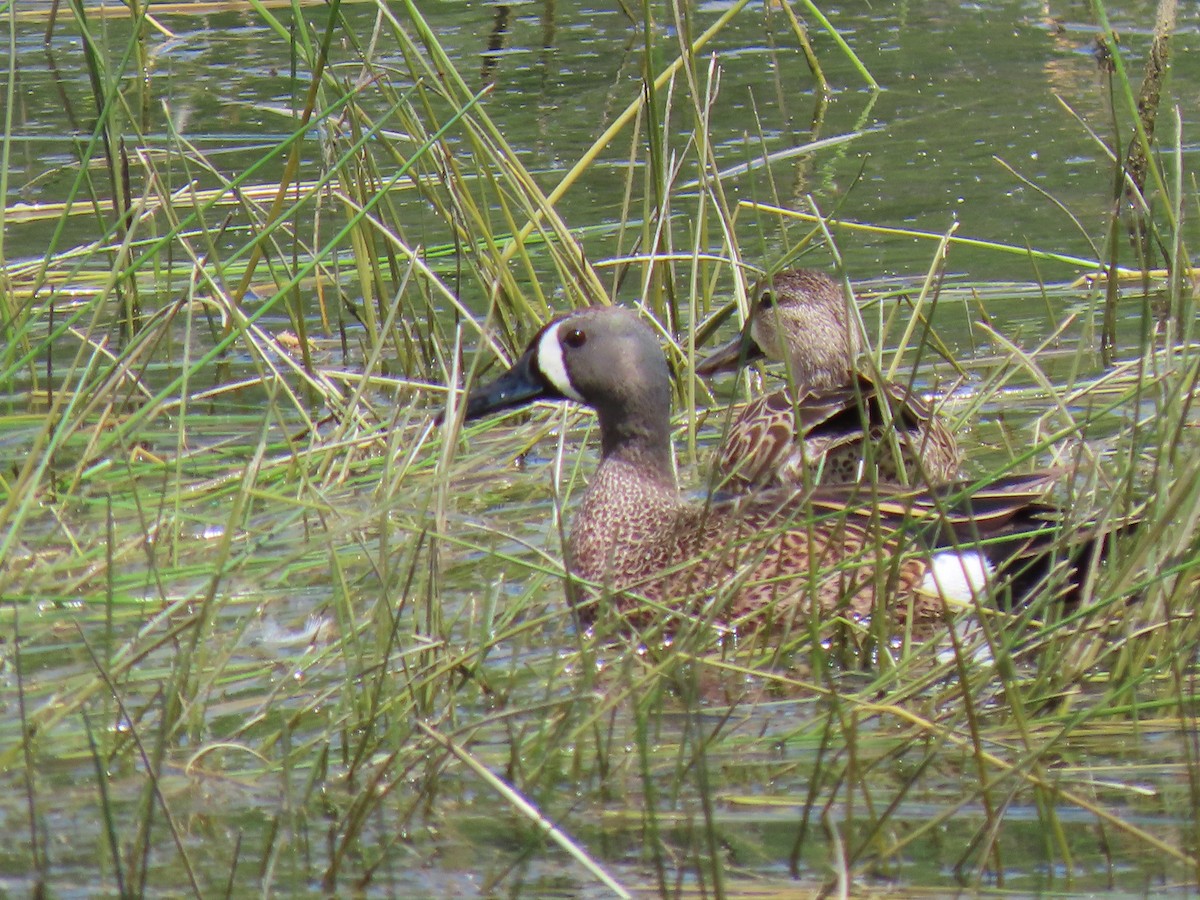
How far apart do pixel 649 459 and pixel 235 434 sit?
3.85 feet

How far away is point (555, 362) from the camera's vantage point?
4809 millimetres

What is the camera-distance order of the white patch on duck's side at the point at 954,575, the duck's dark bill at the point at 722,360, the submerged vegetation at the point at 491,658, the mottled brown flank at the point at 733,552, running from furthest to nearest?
the duck's dark bill at the point at 722,360 → the white patch on duck's side at the point at 954,575 → the mottled brown flank at the point at 733,552 → the submerged vegetation at the point at 491,658

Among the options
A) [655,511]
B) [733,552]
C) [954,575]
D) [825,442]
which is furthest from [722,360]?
[733,552]

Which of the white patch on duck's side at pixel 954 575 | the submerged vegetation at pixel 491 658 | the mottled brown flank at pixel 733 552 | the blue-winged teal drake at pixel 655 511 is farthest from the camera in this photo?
the white patch on duck's side at pixel 954 575

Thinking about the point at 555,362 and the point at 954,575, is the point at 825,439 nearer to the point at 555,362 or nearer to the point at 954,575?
the point at 954,575

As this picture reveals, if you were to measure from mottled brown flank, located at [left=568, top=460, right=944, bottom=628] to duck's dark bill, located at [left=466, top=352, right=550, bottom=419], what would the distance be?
0.30m

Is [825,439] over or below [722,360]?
over

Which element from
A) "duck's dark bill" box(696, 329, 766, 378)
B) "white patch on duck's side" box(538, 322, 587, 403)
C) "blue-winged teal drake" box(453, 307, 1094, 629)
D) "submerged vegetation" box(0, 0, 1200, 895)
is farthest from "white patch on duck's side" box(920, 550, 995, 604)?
"duck's dark bill" box(696, 329, 766, 378)

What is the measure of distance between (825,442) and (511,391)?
2.55 feet

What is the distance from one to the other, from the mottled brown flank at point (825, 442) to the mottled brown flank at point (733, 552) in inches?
7.6

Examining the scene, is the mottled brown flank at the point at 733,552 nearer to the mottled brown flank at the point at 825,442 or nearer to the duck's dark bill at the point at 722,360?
the mottled brown flank at the point at 825,442

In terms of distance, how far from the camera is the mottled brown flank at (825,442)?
15.2 feet

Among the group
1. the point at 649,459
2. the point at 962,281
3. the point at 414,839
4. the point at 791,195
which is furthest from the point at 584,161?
the point at 414,839

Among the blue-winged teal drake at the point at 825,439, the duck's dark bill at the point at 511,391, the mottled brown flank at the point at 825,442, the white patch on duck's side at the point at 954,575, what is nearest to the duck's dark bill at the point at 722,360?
the blue-winged teal drake at the point at 825,439
